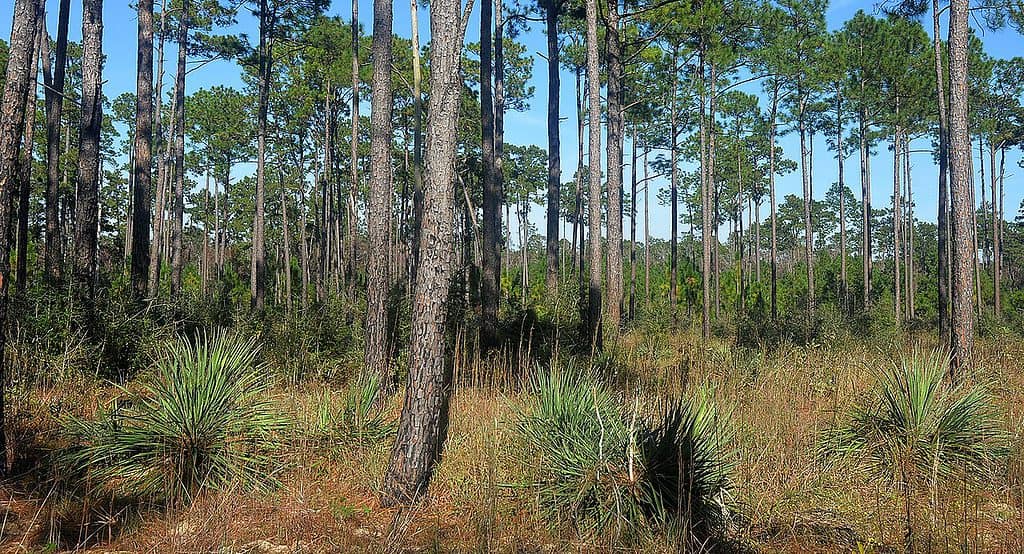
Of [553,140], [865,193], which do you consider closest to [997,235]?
[865,193]

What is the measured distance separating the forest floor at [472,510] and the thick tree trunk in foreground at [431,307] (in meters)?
0.24

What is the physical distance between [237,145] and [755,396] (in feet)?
96.0

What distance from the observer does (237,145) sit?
30109mm

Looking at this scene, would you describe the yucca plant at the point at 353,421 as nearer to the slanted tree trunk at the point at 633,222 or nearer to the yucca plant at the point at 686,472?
the yucca plant at the point at 686,472

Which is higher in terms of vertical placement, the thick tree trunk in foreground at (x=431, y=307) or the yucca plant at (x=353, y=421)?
the thick tree trunk in foreground at (x=431, y=307)

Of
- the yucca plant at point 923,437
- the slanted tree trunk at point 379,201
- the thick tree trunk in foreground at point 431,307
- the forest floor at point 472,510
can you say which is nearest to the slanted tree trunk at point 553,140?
the slanted tree trunk at point 379,201

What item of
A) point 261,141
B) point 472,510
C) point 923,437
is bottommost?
point 472,510

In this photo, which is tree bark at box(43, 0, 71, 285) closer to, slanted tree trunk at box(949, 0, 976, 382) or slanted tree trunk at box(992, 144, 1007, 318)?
slanted tree trunk at box(949, 0, 976, 382)

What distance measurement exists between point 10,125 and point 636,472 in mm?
4747

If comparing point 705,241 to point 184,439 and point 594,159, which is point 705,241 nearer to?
point 594,159

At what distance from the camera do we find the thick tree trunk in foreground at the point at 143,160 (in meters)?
10.1

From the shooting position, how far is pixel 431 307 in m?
4.12

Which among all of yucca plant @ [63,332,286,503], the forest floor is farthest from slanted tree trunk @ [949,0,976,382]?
yucca plant @ [63,332,286,503]

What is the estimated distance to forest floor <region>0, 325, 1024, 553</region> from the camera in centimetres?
354
